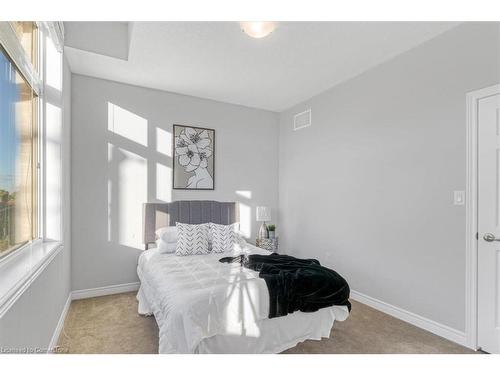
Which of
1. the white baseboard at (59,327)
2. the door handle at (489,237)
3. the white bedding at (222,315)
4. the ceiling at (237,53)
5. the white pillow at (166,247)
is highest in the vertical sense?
the ceiling at (237,53)

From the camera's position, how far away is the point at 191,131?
156 inches

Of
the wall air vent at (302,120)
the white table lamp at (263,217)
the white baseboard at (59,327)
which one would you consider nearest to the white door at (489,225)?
the wall air vent at (302,120)

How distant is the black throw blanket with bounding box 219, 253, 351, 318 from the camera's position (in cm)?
206

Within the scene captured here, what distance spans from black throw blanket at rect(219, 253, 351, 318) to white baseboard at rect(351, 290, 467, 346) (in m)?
0.82

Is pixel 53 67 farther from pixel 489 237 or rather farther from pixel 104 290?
pixel 489 237

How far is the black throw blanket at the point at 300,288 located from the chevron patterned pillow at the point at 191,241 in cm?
90

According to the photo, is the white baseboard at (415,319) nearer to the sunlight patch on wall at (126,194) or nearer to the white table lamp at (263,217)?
the white table lamp at (263,217)

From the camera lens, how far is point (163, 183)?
12.3 ft

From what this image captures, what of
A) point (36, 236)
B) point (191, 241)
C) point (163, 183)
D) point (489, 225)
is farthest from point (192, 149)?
point (489, 225)

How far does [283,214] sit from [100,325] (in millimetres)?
3011

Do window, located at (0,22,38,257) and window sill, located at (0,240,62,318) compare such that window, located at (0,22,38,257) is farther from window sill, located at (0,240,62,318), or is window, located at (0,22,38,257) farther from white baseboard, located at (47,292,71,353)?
white baseboard, located at (47,292,71,353)

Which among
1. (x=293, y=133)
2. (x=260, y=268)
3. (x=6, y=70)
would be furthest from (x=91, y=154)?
(x=293, y=133)

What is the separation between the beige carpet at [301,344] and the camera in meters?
2.17

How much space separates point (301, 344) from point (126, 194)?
2.74 metres
